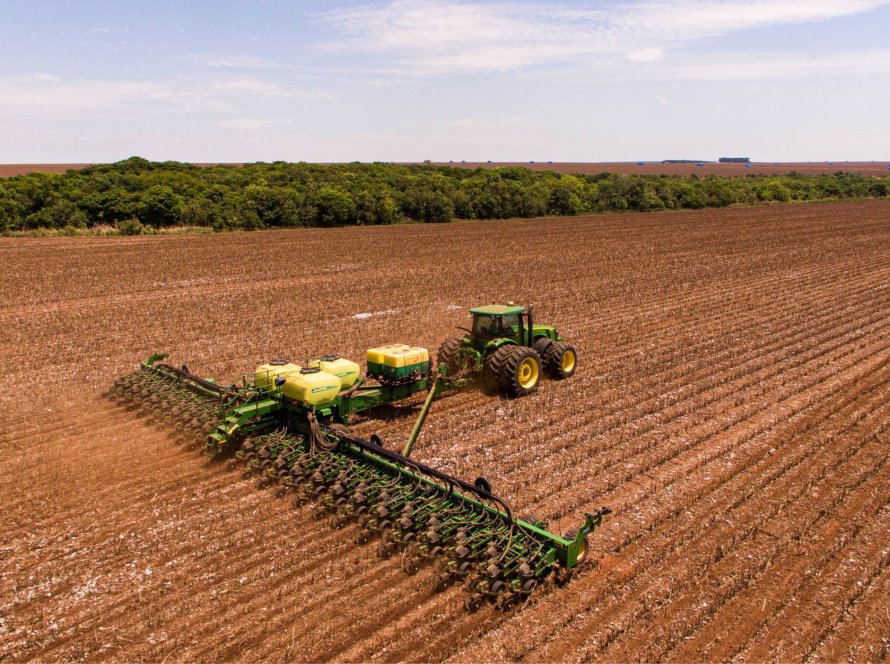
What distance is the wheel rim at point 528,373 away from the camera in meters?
11.6

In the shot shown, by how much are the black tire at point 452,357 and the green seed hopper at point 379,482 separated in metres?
0.51

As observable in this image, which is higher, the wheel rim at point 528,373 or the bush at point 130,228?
the bush at point 130,228

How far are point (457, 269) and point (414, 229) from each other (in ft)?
59.3

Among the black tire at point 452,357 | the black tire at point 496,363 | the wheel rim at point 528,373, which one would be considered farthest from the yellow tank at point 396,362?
the wheel rim at point 528,373

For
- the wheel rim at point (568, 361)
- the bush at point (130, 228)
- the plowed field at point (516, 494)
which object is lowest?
the plowed field at point (516, 494)

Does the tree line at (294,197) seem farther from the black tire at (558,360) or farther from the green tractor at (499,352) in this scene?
the green tractor at (499,352)

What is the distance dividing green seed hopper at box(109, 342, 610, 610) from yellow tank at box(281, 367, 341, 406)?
98mm

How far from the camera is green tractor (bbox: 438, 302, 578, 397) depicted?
11297 millimetres

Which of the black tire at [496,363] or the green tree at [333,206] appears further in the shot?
the green tree at [333,206]

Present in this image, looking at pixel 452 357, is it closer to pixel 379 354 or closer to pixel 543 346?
pixel 379 354

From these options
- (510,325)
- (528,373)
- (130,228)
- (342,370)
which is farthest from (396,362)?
(130,228)

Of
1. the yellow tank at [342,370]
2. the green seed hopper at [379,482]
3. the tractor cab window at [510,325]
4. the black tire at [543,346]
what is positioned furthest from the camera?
the black tire at [543,346]

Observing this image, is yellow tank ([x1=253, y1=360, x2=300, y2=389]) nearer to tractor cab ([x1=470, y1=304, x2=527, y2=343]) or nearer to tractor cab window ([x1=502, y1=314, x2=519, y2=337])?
tractor cab ([x1=470, y1=304, x2=527, y2=343])

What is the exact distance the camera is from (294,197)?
44812 mm
